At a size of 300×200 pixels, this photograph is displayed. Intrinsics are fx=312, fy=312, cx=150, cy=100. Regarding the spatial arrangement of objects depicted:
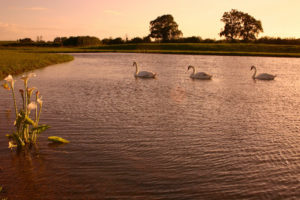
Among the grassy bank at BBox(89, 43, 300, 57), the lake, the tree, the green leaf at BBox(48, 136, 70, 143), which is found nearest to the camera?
the lake

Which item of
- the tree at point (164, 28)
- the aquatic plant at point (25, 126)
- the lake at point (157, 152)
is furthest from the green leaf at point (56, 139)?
the tree at point (164, 28)

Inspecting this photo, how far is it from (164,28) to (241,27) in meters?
32.8

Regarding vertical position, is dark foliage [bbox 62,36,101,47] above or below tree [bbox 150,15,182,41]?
below

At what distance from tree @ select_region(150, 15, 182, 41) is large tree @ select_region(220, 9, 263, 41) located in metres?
23.7

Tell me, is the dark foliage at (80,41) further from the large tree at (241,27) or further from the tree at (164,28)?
the large tree at (241,27)

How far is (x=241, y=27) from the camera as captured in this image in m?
114

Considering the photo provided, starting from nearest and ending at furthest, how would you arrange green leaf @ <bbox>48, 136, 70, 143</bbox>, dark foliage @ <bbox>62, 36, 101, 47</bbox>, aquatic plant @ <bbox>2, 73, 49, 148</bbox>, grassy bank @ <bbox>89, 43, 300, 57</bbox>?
1. aquatic plant @ <bbox>2, 73, 49, 148</bbox>
2. green leaf @ <bbox>48, 136, 70, 143</bbox>
3. grassy bank @ <bbox>89, 43, 300, 57</bbox>
4. dark foliage @ <bbox>62, 36, 101, 47</bbox>

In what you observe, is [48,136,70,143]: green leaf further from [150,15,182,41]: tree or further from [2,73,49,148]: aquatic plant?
[150,15,182,41]: tree

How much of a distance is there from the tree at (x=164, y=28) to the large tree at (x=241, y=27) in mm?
23734

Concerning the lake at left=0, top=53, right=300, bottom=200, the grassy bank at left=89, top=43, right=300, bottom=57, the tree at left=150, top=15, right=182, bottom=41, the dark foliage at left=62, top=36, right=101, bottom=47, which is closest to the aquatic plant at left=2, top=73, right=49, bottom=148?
the lake at left=0, top=53, right=300, bottom=200

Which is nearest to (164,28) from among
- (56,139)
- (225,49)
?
(225,49)

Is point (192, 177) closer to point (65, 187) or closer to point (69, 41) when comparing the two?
point (65, 187)

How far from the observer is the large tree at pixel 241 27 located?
4444 inches

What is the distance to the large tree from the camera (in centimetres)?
11288
